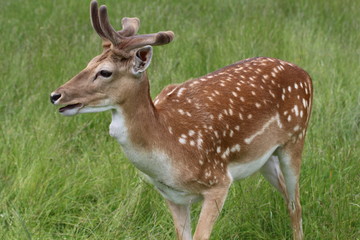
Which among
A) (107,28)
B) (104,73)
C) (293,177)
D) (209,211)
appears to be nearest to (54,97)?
(104,73)

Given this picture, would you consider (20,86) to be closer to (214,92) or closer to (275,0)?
(214,92)

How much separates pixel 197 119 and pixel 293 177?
0.86m

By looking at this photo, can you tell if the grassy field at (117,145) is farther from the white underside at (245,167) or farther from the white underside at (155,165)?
the white underside at (155,165)

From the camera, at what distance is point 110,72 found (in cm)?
354

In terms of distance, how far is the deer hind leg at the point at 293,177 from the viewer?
448 cm

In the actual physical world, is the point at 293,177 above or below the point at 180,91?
below

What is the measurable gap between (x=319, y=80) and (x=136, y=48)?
321 cm

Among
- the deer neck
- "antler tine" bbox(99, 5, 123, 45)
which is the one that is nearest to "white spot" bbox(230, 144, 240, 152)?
the deer neck

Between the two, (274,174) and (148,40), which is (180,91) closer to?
(148,40)

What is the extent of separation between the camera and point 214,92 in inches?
164

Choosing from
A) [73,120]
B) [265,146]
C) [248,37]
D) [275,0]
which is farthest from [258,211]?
[275,0]

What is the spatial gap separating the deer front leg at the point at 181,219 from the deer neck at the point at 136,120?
56cm

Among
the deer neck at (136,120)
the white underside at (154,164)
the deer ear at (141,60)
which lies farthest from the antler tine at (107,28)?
the white underside at (154,164)

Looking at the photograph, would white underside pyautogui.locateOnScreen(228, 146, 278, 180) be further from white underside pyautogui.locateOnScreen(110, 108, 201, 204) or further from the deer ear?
the deer ear
